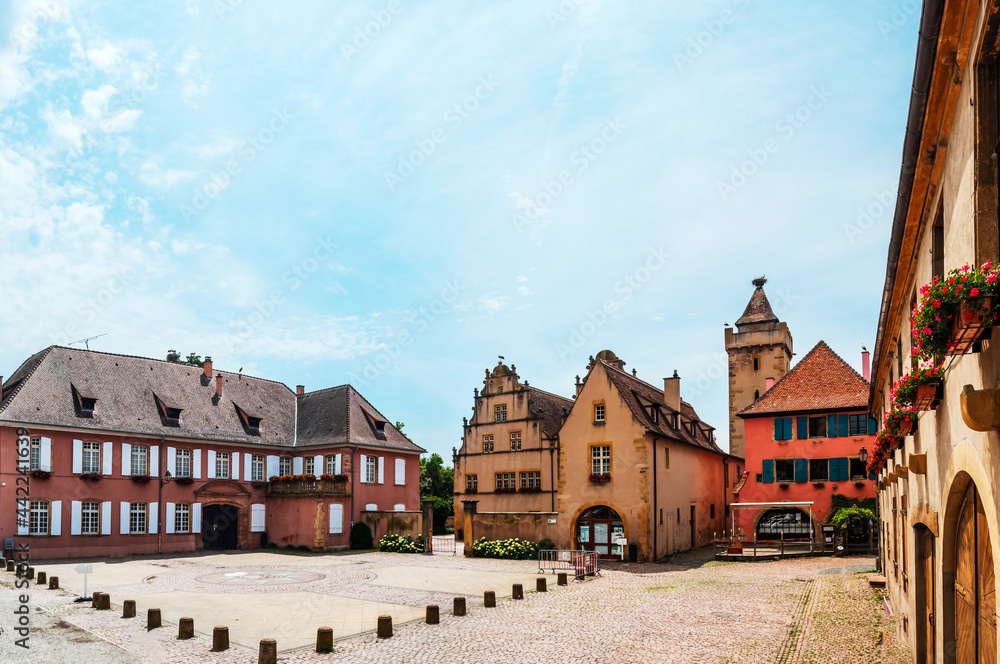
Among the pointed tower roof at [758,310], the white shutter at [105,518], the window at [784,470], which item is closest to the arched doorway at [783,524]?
the window at [784,470]

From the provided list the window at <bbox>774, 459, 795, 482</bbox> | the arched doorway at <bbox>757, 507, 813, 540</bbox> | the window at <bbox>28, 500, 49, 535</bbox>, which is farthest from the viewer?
the arched doorway at <bbox>757, 507, 813, 540</bbox>

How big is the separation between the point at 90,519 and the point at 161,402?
6.51 metres

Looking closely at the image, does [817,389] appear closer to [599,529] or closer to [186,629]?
[599,529]

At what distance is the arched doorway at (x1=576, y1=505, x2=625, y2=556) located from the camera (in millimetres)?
31047

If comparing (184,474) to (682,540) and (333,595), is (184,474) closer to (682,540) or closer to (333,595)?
(333,595)

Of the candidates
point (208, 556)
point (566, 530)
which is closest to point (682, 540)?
point (566, 530)

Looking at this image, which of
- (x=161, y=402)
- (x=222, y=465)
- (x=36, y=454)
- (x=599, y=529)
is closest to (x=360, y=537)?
(x=222, y=465)

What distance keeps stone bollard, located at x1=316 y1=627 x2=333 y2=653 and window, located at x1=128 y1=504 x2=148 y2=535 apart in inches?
980

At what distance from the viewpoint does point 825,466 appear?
1305 inches

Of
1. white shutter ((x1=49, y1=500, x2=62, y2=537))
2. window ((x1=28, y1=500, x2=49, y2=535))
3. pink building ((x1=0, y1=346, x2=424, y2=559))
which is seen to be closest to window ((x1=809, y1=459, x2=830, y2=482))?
pink building ((x1=0, y1=346, x2=424, y2=559))

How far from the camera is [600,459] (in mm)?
31875

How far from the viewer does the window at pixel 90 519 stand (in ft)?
107

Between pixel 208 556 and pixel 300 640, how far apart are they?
22136 millimetres

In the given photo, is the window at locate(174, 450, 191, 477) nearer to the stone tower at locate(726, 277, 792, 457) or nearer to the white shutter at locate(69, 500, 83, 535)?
the white shutter at locate(69, 500, 83, 535)
